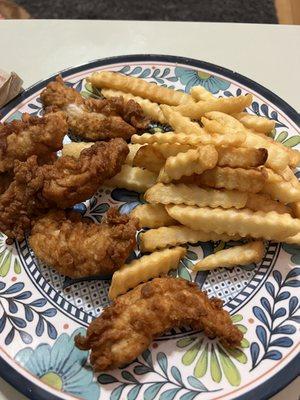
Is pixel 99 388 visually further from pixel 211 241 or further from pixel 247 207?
pixel 247 207

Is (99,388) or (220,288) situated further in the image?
(220,288)

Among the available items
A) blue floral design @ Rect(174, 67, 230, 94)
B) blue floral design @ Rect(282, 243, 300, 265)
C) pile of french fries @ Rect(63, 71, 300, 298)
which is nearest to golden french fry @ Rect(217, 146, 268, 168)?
pile of french fries @ Rect(63, 71, 300, 298)

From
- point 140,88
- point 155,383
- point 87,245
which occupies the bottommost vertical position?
point 155,383

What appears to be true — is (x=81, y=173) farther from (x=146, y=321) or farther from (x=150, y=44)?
(x=150, y=44)

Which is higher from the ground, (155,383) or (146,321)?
(146,321)

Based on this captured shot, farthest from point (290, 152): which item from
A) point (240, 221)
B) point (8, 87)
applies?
point (8, 87)

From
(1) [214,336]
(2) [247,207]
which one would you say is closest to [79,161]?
(2) [247,207]

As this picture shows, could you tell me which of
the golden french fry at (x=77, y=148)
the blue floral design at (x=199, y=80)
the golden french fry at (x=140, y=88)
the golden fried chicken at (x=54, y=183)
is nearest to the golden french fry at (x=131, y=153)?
the golden french fry at (x=77, y=148)
